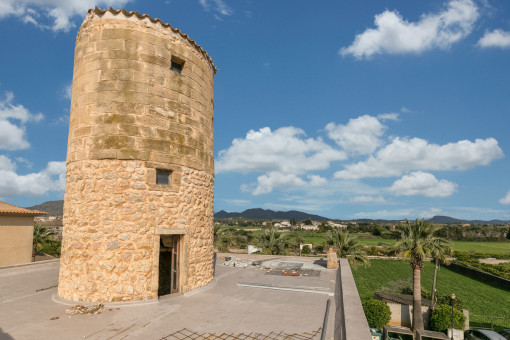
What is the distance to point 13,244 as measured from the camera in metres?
20.3

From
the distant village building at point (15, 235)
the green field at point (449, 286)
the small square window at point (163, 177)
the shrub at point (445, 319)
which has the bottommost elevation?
the green field at point (449, 286)

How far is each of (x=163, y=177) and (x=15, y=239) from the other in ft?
60.2

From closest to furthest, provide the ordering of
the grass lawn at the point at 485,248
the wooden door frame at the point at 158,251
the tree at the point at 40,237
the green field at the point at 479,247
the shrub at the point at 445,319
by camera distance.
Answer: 1. the wooden door frame at the point at 158,251
2. the shrub at the point at 445,319
3. the tree at the point at 40,237
4. the grass lawn at the point at 485,248
5. the green field at the point at 479,247

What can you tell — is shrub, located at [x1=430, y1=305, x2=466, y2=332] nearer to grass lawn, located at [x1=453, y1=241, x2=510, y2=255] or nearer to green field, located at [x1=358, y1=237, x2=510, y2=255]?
green field, located at [x1=358, y1=237, x2=510, y2=255]

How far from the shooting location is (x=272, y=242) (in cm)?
3044

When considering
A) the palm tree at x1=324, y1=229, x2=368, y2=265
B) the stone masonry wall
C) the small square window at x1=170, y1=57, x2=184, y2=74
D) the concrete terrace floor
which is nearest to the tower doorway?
the stone masonry wall

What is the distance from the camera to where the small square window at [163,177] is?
27.5 ft

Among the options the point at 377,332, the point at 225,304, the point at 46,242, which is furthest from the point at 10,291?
the point at 46,242

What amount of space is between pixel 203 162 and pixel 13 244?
60.5 feet

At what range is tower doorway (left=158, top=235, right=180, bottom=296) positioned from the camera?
8.80 meters

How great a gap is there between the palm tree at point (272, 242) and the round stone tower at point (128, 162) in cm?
2184

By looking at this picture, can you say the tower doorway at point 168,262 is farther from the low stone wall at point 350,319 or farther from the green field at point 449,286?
the green field at point 449,286

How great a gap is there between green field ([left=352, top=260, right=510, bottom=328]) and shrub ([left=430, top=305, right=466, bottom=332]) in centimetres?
661

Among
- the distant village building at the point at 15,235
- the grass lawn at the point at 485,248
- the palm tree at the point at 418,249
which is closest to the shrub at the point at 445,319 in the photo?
the palm tree at the point at 418,249
